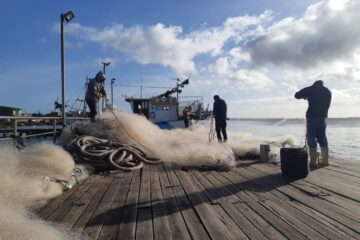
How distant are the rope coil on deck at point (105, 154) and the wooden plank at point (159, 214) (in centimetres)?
133

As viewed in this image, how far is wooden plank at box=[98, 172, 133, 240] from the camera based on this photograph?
3.10 m

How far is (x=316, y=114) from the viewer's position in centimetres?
716

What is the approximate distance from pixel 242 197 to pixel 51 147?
3134 millimetres

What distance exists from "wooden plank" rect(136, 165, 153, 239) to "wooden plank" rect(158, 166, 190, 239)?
0.70 feet

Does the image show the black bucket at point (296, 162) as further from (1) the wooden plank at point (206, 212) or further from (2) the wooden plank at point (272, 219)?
(1) the wooden plank at point (206, 212)

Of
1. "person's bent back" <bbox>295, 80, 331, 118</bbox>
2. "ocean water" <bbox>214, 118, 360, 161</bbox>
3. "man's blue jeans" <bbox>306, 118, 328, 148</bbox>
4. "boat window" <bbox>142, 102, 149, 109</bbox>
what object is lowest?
"ocean water" <bbox>214, 118, 360, 161</bbox>

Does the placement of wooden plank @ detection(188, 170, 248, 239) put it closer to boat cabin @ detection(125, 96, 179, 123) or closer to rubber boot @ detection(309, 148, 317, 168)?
rubber boot @ detection(309, 148, 317, 168)

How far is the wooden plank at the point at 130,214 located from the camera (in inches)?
123

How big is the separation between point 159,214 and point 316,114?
4.82 metres

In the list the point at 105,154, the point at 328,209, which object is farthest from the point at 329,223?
the point at 105,154

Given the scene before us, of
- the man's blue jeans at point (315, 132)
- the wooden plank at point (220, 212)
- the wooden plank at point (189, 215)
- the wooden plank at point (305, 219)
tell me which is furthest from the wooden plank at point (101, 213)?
the man's blue jeans at point (315, 132)

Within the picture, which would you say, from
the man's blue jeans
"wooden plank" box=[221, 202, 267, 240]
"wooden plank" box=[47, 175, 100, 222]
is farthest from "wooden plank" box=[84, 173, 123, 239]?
the man's blue jeans

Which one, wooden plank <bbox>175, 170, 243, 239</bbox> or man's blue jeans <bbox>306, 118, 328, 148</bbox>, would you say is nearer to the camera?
wooden plank <bbox>175, 170, 243, 239</bbox>

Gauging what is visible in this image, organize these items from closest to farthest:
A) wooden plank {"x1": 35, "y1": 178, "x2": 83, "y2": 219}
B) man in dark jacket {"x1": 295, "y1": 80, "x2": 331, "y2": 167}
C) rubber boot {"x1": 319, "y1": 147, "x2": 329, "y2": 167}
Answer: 1. wooden plank {"x1": 35, "y1": 178, "x2": 83, "y2": 219}
2. man in dark jacket {"x1": 295, "y1": 80, "x2": 331, "y2": 167}
3. rubber boot {"x1": 319, "y1": 147, "x2": 329, "y2": 167}
